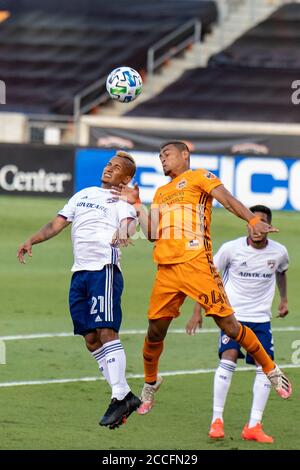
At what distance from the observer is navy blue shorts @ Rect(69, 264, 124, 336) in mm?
11203

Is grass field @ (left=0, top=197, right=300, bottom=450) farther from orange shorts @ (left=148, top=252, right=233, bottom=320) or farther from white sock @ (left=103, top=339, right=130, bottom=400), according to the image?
orange shorts @ (left=148, top=252, right=233, bottom=320)

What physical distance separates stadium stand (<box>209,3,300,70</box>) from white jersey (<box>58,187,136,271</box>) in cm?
2953

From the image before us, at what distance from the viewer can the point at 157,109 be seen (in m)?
39.1

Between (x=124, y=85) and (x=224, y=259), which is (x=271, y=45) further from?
(x=224, y=259)

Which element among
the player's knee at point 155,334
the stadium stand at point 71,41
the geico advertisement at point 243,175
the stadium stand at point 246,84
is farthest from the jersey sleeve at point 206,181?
the stadium stand at point 71,41

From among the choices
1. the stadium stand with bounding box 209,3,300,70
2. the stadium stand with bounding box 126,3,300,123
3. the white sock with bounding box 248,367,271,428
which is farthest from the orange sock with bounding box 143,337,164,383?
the stadium stand with bounding box 209,3,300,70

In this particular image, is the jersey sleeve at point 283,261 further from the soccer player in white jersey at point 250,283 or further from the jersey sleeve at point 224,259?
the jersey sleeve at point 224,259

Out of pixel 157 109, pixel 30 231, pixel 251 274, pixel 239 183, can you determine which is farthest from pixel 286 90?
pixel 251 274

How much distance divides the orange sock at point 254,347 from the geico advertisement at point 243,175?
678 inches

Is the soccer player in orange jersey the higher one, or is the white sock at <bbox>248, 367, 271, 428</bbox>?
the soccer player in orange jersey

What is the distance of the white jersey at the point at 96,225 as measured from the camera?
444 inches

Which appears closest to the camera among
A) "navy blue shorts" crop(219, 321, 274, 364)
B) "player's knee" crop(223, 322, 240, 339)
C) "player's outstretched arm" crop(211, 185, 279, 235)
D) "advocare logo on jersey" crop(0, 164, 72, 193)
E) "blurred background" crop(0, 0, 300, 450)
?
"player's outstretched arm" crop(211, 185, 279, 235)
